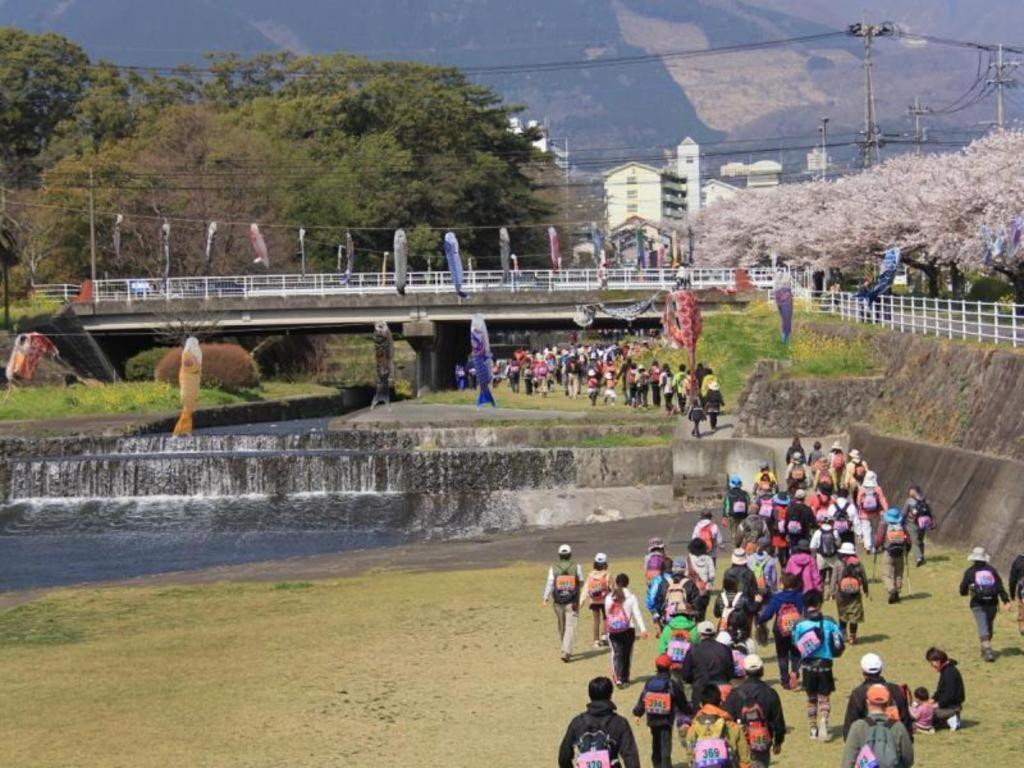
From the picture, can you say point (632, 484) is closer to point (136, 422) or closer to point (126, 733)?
point (136, 422)

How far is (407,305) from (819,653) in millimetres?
54599

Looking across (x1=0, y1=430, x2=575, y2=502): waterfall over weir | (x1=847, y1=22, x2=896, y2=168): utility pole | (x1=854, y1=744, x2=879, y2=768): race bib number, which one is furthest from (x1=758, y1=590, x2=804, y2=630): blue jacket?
(x1=847, y1=22, x2=896, y2=168): utility pole

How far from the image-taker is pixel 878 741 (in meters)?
12.4

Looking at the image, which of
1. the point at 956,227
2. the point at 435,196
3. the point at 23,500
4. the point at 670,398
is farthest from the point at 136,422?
the point at 435,196

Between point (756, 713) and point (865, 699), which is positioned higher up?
point (865, 699)

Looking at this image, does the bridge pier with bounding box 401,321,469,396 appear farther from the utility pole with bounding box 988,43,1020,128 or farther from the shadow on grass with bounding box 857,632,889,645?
the shadow on grass with bounding box 857,632,889,645

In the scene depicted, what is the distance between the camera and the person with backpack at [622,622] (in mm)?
18391

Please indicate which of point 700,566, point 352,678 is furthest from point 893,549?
point 352,678

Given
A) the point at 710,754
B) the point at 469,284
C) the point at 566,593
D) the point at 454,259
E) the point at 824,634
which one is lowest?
the point at 566,593

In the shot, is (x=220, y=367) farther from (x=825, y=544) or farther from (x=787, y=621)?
(x=787, y=621)

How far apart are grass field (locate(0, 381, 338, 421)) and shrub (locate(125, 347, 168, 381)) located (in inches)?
210

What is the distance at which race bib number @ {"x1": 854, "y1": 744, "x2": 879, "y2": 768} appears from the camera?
1236 centimetres

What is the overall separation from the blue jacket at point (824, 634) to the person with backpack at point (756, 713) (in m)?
2.26

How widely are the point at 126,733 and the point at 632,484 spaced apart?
2456cm
